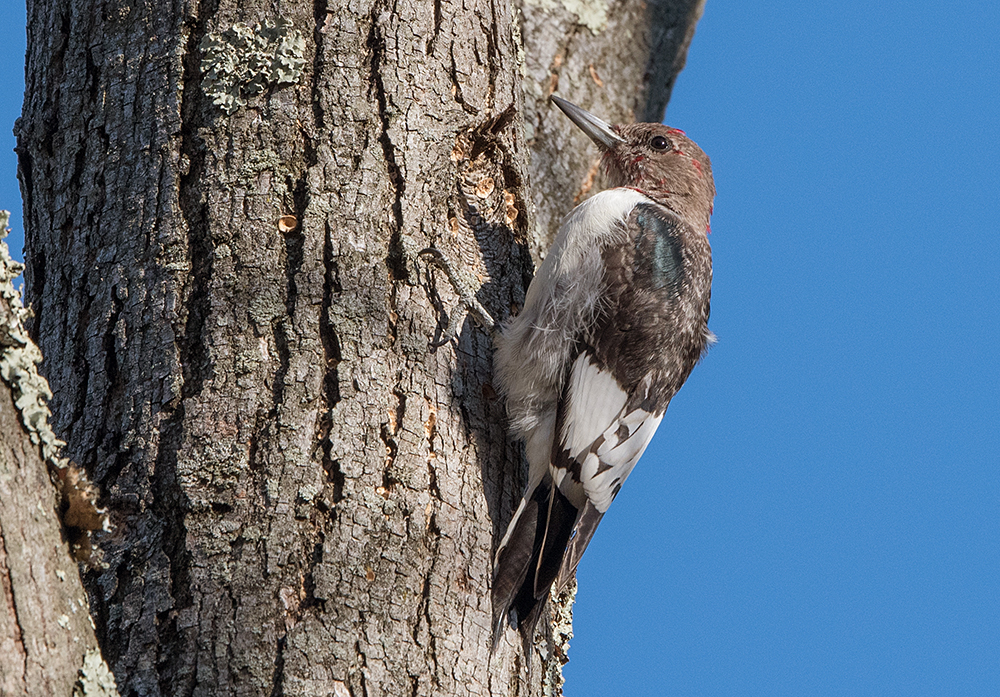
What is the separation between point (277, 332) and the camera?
225 centimetres

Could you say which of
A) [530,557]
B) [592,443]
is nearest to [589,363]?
[592,443]

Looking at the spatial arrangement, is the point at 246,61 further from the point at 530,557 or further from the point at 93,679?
the point at 93,679

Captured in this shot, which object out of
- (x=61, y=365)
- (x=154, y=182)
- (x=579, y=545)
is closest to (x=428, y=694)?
(x=579, y=545)

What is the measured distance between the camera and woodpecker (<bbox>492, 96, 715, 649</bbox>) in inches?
102

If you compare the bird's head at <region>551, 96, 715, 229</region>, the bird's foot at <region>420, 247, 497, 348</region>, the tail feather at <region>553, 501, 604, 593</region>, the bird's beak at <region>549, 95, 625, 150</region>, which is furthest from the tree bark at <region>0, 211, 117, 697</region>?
the bird's head at <region>551, 96, 715, 229</region>

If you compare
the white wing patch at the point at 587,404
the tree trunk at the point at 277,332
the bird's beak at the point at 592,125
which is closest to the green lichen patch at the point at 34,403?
the tree trunk at the point at 277,332

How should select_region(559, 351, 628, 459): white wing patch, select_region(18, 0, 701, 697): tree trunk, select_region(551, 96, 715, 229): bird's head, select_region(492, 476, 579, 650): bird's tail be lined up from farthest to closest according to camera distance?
select_region(551, 96, 715, 229): bird's head < select_region(559, 351, 628, 459): white wing patch < select_region(492, 476, 579, 650): bird's tail < select_region(18, 0, 701, 697): tree trunk

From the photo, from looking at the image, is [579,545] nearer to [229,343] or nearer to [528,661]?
[528,661]

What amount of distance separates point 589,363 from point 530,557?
0.79 meters

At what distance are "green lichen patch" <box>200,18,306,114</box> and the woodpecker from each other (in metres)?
0.88

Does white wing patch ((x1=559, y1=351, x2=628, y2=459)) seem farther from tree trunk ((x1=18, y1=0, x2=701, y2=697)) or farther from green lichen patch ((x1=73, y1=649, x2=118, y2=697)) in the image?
green lichen patch ((x1=73, y1=649, x2=118, y2=697))

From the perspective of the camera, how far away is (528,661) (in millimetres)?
2381

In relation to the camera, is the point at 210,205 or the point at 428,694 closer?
the point at 428,694

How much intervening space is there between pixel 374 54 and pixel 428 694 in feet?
4.96
